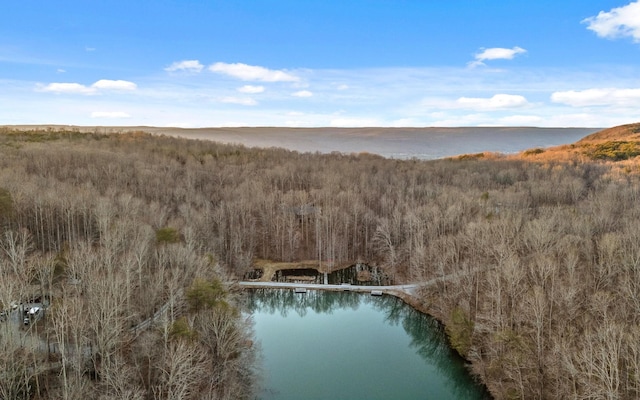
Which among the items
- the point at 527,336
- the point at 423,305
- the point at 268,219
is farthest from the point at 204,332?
the point at 268,219

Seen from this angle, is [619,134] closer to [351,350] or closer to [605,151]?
[605,151]

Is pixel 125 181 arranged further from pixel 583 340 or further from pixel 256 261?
pixel 583 340

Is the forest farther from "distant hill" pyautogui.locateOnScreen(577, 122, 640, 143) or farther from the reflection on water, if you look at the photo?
"distant hill" pyautogui.locateOnScreen(577, 122, 640, 143)

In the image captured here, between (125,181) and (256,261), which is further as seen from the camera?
(125,181)

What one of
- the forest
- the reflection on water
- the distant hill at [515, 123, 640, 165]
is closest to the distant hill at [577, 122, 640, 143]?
the distant hill at [515, 123, 640, 165]

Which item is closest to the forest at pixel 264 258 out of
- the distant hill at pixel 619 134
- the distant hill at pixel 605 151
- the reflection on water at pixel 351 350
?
the reflection on water at pixel 351 350

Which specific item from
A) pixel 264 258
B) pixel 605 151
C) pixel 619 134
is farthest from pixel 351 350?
pixel 619 134

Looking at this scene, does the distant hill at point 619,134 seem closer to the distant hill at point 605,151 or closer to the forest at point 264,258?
the distant hill at point 605,151
